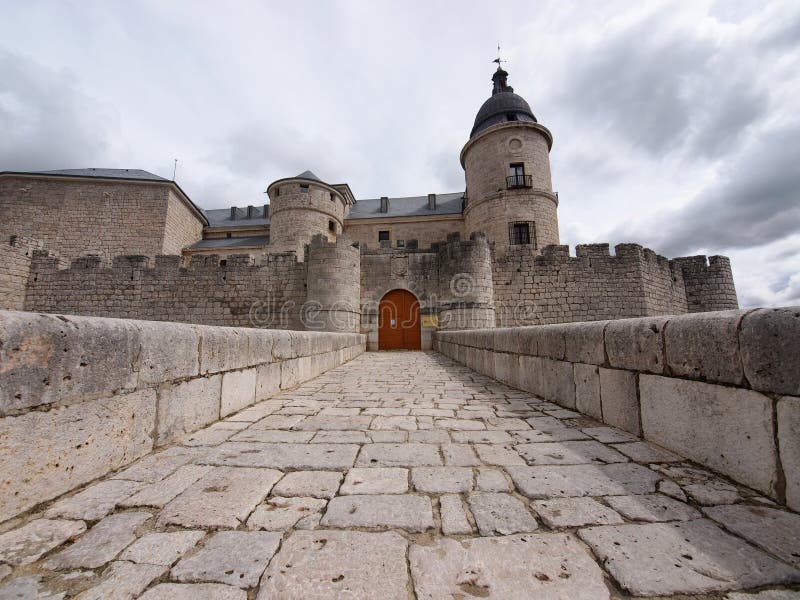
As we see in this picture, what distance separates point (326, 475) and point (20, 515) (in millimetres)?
1214

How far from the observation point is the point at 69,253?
2114 centimetres

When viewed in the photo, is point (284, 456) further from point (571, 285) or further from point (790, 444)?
point (571, 285)

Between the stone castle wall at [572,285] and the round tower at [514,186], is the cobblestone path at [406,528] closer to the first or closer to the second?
the stone castle wall at [572,285]

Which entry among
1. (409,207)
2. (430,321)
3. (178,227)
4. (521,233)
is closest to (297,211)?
(178,227)

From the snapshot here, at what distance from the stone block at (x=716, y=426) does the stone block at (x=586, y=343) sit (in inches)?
20.8

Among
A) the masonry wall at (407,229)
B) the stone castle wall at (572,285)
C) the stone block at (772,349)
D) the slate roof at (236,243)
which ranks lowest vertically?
the stone block at (772,349)

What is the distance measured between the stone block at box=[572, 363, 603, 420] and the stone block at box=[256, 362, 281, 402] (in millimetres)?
3147

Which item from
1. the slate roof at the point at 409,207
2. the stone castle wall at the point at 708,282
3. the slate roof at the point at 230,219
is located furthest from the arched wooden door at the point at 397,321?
the slate roof at the point at 230,219

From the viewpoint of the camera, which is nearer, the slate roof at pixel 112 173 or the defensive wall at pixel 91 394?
the defensive wall at pixel 91 394

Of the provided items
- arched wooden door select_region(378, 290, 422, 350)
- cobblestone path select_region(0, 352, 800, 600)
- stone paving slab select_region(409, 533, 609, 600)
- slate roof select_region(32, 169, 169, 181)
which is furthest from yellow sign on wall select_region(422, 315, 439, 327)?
slate roof select_region(32, 169, 169, 181)

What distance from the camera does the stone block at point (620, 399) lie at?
7.64 ft

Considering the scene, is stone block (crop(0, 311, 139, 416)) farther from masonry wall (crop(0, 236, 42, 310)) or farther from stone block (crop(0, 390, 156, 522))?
masonry wall (crop(0, 236, 42, 310))

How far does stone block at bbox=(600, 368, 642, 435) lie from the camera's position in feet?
7.64

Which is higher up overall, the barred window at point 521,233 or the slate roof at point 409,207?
the slate roof at point 409,207
